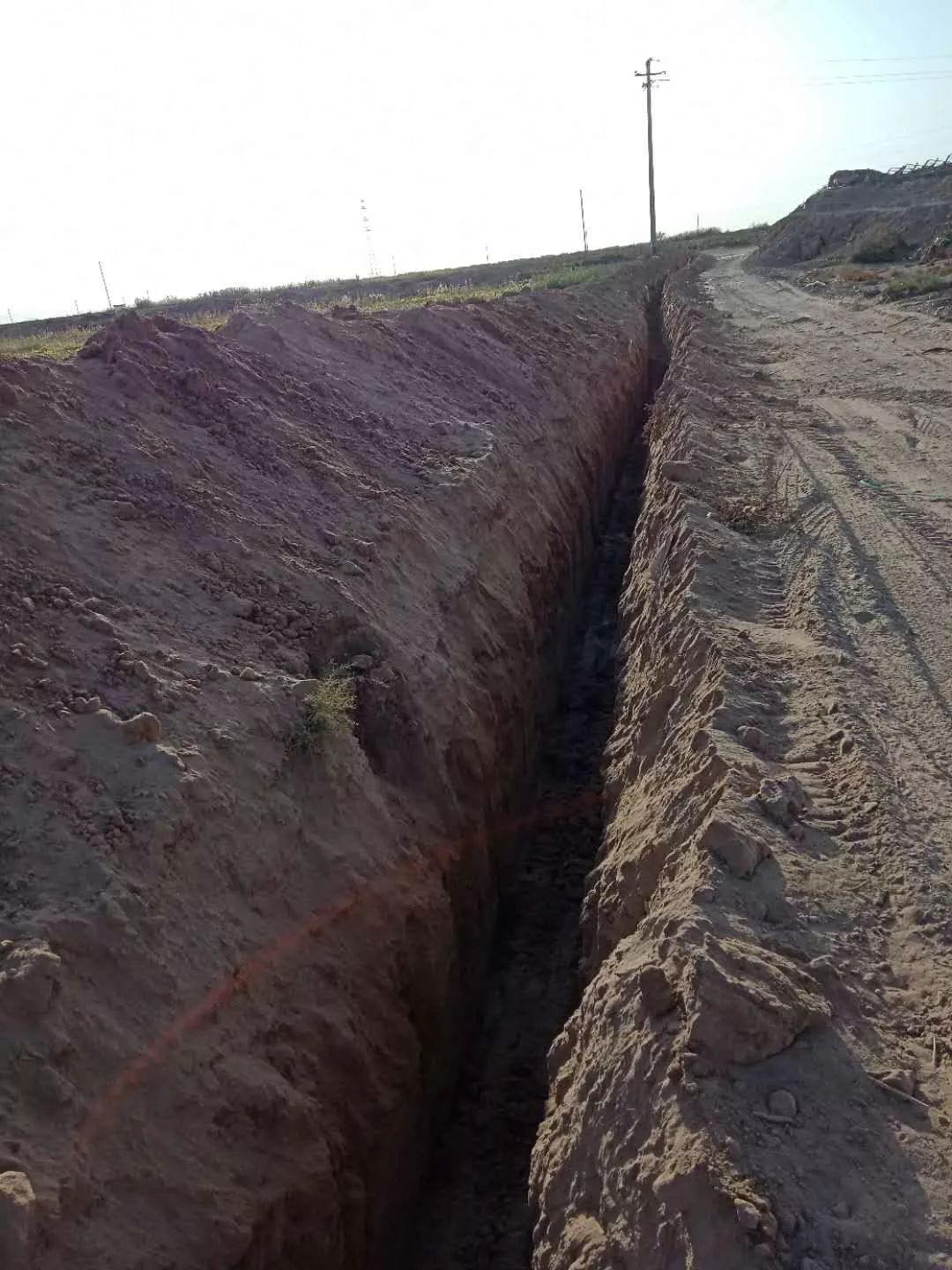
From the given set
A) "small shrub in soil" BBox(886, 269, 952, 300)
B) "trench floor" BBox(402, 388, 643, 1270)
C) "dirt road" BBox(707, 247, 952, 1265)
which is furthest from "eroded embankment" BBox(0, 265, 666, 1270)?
"small shrub in soil" BBox(886, 269, 952, 300)

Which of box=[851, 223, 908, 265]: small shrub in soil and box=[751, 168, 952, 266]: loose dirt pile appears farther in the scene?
box=[751, 168, 952, 266]: loose dirt pile

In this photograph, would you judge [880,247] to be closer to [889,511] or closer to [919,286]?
[919,286]

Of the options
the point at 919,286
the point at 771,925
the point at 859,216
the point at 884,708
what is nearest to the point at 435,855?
the point at 771,925

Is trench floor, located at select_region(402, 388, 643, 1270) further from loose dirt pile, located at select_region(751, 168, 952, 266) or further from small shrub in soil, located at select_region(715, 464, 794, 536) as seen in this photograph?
loose dirt pile, located at select_region(751, 168, 952, 266)

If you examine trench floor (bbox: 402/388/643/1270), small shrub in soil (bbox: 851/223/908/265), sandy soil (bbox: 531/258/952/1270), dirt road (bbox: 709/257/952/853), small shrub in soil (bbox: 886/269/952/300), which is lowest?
trench floor (bbox: 402/388/643/1270)

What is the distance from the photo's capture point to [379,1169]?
5383mm

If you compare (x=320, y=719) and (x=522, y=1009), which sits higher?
(x=320, y=719)

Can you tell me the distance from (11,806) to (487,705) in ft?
14.3

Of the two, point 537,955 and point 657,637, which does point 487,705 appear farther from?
point 537,955

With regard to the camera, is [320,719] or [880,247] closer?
[320,719]

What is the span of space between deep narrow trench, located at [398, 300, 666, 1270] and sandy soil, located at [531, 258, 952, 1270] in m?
1.04

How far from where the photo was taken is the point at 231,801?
5090 millimetres

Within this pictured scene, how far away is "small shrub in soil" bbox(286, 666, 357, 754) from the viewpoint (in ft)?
18.4

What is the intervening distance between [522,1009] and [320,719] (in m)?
2.94
